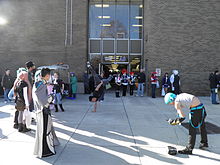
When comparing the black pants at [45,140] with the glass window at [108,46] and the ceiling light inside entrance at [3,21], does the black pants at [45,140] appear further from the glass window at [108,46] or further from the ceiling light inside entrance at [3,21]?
the ceiling light inside entrance at [3,21]

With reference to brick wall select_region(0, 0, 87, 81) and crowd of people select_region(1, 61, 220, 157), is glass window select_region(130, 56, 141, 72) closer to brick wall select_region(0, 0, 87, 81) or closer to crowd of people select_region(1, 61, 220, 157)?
brick wall select_region(0, 0, 87, 81)

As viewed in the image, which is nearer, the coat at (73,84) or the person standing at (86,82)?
the coat at (73,84)

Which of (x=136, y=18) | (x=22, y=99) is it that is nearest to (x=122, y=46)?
(x=136, y=18)

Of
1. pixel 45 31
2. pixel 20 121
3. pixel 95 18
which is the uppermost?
pixel 95 18

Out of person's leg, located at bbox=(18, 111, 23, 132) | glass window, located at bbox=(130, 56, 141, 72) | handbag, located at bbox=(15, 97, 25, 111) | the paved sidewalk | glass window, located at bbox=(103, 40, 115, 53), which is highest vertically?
glass window, located at bbox=(103, 40, 115, 53)

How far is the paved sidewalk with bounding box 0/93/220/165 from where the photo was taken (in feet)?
13.4

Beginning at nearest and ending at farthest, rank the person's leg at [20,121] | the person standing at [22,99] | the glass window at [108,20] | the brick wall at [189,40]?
1. the person standing at [22,99]
2. the person's leg at [20,121]
3. the brick wall at [189,40]
4. the glass window at [108,20]

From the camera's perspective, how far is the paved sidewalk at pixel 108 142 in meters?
4.10

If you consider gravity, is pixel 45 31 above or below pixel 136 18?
below

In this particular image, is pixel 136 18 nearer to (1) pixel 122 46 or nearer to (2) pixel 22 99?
(1) pixel 122 46

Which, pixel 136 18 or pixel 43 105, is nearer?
pixel 43 105

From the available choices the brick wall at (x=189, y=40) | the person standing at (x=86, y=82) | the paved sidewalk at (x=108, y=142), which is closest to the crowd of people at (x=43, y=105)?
the paved sidewalk at (x=108, y=142)

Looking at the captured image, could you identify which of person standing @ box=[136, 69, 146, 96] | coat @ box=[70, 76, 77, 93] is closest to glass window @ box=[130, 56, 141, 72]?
person standing @ box=[136, 69, 146, 96]

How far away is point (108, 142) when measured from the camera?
5.14 metres
